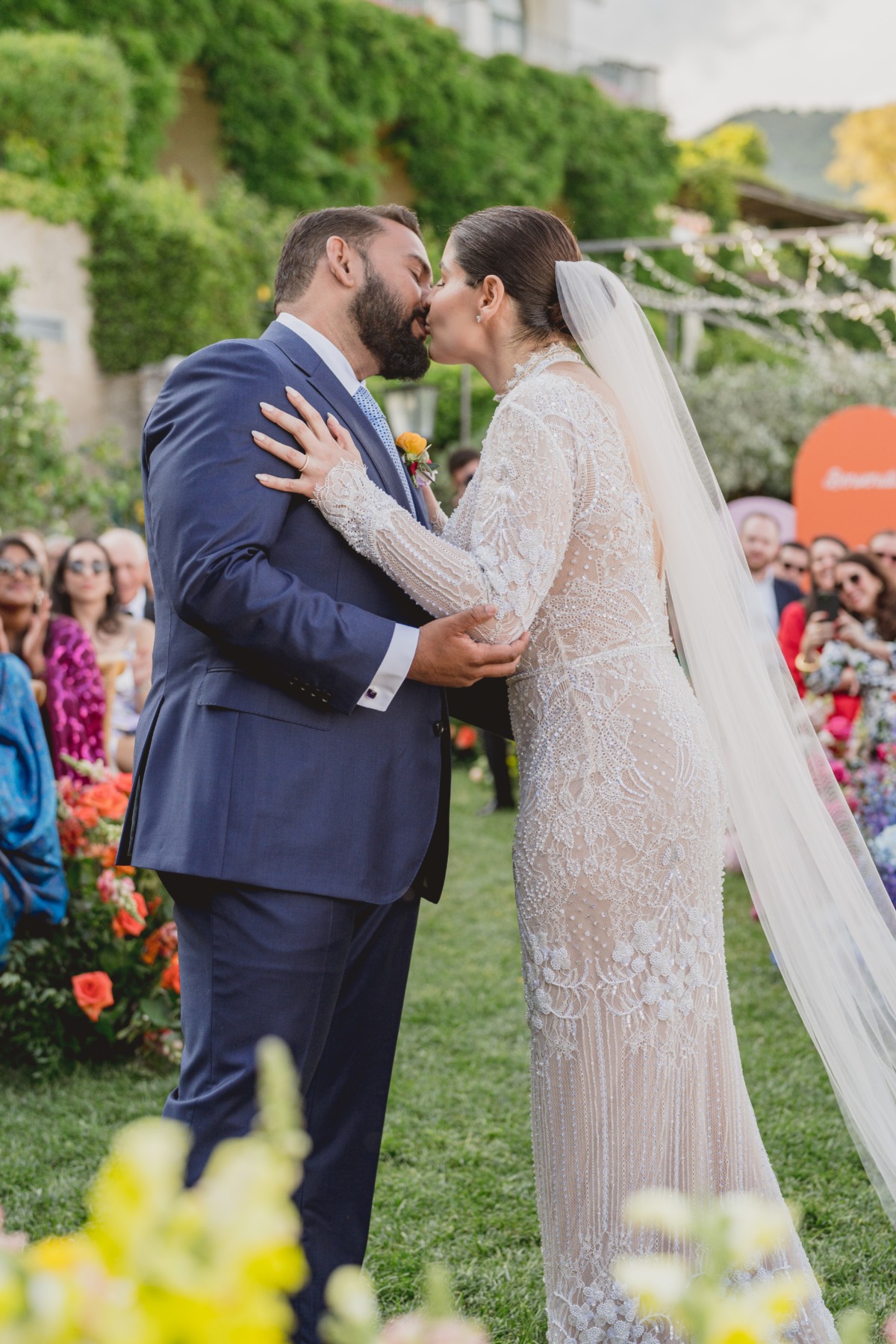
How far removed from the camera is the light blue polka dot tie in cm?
266

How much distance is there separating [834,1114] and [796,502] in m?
6.97

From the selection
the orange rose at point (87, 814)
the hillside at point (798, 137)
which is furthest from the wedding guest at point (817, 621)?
the hillside at point (798, 137)

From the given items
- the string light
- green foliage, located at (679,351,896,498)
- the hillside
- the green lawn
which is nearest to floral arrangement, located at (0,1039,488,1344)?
the green lawn

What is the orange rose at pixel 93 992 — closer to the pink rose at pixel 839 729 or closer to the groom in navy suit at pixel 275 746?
the groom in navy suit at pixel 275 746

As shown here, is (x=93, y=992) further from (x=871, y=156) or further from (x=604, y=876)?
(x=871, y=156)

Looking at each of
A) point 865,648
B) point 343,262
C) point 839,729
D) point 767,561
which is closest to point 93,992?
point 343,262

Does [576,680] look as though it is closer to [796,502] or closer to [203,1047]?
[203,1047]

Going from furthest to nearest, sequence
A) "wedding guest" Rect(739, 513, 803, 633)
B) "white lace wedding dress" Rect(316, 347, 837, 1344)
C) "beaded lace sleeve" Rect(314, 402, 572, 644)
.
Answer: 1. "wedding guest" Rect(739, 513, 803, 633)
2. "white lace wedding dress" Rect(316, 347, 837, 1344)
3. "beaded lace sleeve" Rect(314, 402, 572, 644)

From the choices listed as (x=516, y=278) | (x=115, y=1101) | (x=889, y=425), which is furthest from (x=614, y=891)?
(x=889, y=425)

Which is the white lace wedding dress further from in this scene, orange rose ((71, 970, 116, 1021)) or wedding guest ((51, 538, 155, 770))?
wedding guest ((51, 538, 155, 770))

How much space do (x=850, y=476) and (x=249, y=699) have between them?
27.7ft

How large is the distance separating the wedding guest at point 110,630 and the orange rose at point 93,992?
1887mm

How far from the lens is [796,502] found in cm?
1038

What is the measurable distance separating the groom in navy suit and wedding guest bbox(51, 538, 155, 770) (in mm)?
3834
